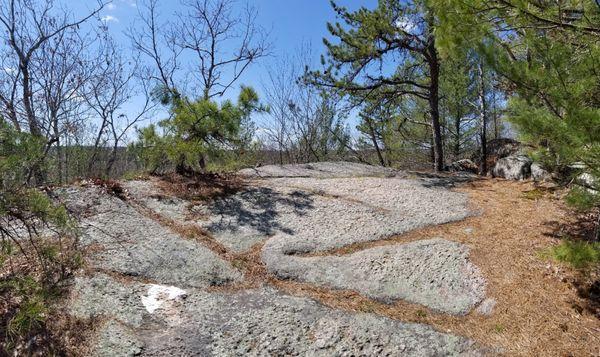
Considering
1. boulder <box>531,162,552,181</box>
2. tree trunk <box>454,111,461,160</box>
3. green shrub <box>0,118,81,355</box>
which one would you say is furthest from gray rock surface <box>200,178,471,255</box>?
tree trunk <box>454,111,461,160</box>

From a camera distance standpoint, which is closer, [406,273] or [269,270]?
[406,273]

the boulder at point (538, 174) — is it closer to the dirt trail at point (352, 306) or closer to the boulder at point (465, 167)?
the dirt trail at point (352, 306)

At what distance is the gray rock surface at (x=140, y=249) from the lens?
144 inches

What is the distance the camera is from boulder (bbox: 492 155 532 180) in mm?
7348

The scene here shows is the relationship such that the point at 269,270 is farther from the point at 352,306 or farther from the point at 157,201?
the point at 157,201

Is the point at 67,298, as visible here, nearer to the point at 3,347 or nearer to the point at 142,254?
the point at 3,347

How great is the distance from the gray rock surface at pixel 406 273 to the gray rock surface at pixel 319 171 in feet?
11.0

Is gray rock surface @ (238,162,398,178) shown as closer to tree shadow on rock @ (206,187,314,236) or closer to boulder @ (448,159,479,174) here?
tree shadow on rock @ (206,187,314,236)

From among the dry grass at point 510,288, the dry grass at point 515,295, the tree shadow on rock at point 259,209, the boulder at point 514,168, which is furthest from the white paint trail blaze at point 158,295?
the boulder at point 514,168

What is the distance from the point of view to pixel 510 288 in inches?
135

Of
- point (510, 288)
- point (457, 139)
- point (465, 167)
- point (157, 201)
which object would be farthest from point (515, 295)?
point (457, 139)

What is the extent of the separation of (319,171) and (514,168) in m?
3.79

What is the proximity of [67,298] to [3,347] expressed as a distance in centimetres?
60

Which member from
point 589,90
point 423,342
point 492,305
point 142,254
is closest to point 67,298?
point 142,254
